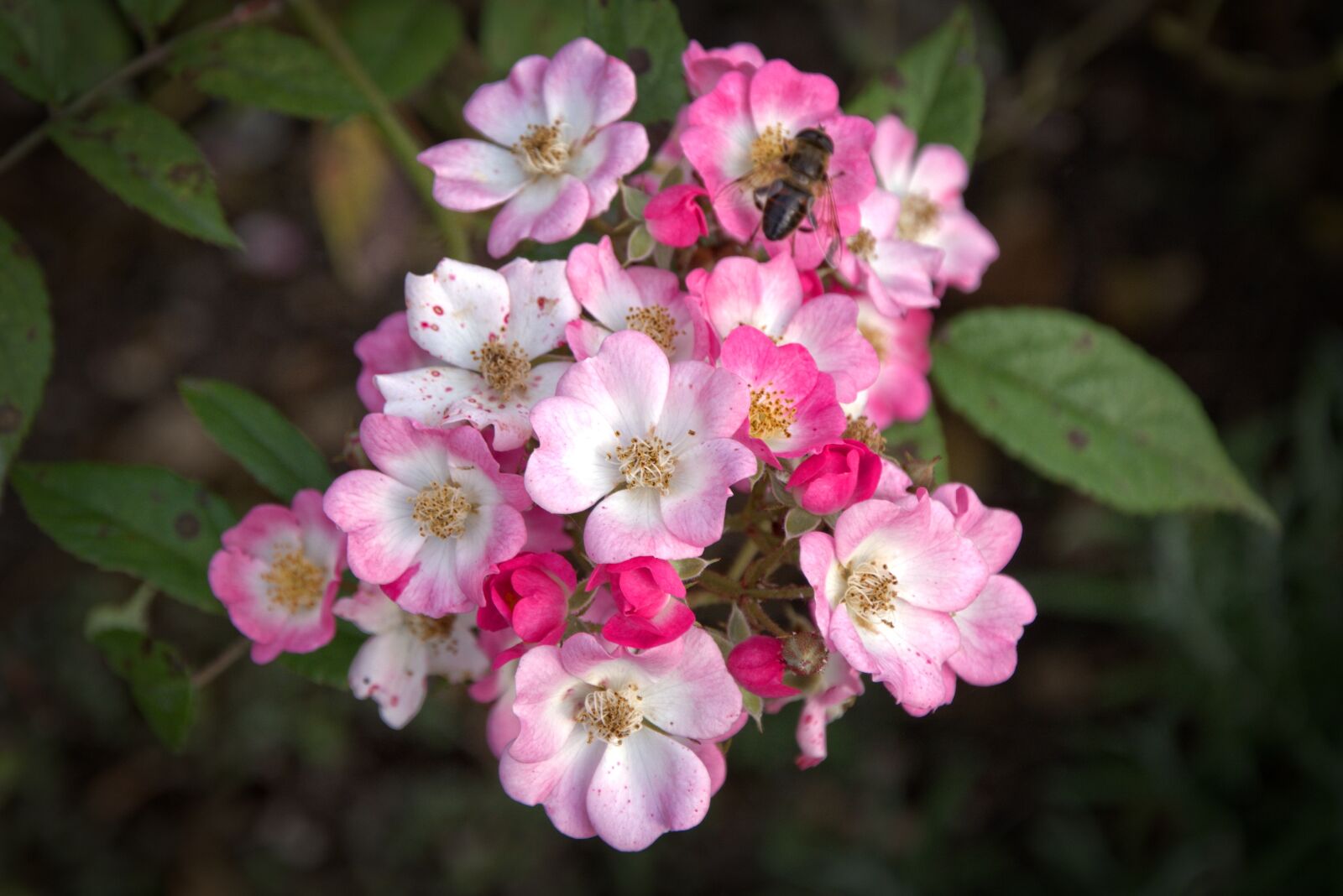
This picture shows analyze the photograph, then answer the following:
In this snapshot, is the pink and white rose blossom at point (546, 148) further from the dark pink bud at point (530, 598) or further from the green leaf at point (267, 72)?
the dark pink bud at point (530, 598)

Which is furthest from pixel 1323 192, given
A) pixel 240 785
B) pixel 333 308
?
pixel 240 785

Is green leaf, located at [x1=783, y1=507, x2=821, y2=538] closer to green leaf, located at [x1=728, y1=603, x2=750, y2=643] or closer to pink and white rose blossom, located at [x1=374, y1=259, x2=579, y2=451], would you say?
green leaf, located at [x1=728, y1=603, x2=750, y2=643]

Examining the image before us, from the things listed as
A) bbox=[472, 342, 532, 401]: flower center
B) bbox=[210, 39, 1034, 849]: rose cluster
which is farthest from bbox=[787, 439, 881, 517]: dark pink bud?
bbox=[472, 342, 532, 401]: flower center

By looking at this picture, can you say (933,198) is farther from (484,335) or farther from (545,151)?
(484,335)

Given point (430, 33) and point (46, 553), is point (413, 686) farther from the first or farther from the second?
point (46, 553)

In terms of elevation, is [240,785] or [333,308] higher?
[333,308]

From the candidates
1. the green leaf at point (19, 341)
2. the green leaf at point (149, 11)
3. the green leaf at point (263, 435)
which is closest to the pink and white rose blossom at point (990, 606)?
the green leaf at point (263, 435)
